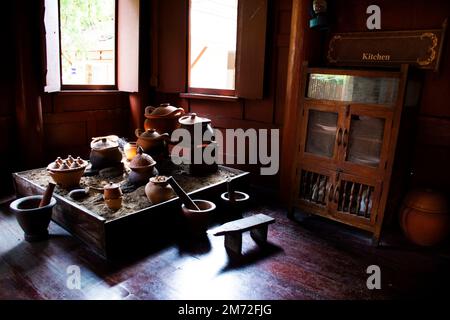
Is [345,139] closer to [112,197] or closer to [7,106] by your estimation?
[112,197]

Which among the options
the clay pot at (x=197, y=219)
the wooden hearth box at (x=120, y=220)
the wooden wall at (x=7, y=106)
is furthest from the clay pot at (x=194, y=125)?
the wooden wall at (x=7, y=106)

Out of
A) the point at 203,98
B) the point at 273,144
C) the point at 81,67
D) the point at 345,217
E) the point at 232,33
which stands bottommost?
the point at 345,217

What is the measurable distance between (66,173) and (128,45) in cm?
244

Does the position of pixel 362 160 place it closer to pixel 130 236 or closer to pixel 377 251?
pixel 377 251

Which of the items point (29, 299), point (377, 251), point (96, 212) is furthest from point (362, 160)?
point (29, 299)

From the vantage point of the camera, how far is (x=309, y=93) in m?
3.34

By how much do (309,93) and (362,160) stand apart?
77 centimetres

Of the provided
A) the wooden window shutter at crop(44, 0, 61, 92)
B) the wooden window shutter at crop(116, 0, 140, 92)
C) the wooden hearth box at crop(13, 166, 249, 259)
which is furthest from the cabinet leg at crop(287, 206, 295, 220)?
the wooden window shutter at crop(44, 0, 61, 92)

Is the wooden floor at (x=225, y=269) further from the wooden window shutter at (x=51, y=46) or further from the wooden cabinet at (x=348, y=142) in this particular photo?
the wooden window shutter at (x=51, y=46)

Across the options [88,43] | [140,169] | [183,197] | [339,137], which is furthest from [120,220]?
[88,43]

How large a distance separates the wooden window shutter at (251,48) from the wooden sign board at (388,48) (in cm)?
80

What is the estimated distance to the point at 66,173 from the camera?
3.30 m

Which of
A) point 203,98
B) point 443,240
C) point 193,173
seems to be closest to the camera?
point 443,240

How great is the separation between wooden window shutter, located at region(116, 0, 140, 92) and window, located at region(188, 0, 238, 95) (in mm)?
771
